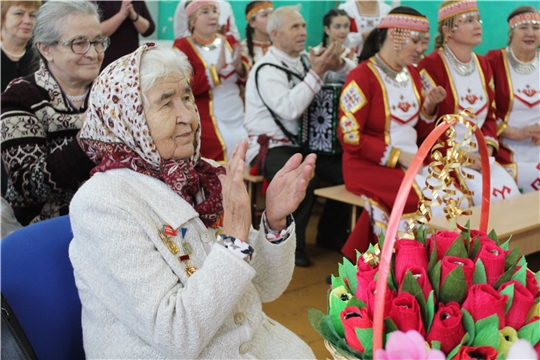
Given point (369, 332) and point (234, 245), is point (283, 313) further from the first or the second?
point (369, 332)

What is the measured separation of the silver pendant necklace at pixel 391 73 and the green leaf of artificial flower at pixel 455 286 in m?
2.63

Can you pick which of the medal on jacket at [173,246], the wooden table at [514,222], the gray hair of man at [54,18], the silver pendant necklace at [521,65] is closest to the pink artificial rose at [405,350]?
the medal on jacket at [173,246]

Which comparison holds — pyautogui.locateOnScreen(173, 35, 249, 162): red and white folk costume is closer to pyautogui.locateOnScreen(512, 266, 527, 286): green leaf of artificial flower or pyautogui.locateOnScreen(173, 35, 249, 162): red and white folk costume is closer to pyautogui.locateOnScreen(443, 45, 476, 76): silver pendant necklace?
pyautogui.locateOnScreen(443, 45, 476, 76): silver pendant necklace

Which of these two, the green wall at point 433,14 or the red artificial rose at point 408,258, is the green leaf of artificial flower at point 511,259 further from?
the green wall at point 433,14

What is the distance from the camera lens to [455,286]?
3.19ft

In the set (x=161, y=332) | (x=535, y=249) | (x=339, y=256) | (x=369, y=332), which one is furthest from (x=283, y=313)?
(x=369, y=332)

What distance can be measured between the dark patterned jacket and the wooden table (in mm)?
1350

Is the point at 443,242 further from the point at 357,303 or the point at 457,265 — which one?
the point at 357,303

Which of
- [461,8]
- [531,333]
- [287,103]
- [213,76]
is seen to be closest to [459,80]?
[461,8]

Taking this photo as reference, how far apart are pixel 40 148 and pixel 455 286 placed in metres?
1.67

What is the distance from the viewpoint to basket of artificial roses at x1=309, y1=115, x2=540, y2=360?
2.90ft

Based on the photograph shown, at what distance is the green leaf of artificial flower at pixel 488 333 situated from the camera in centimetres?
89

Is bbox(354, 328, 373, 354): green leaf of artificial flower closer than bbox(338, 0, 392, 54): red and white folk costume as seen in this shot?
Yes

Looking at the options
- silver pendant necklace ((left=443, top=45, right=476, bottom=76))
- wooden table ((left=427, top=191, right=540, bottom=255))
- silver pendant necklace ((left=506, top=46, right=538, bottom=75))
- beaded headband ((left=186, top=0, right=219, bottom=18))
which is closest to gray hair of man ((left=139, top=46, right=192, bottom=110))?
wooden table ((left=427, top=191, right=540, bottom=255))
